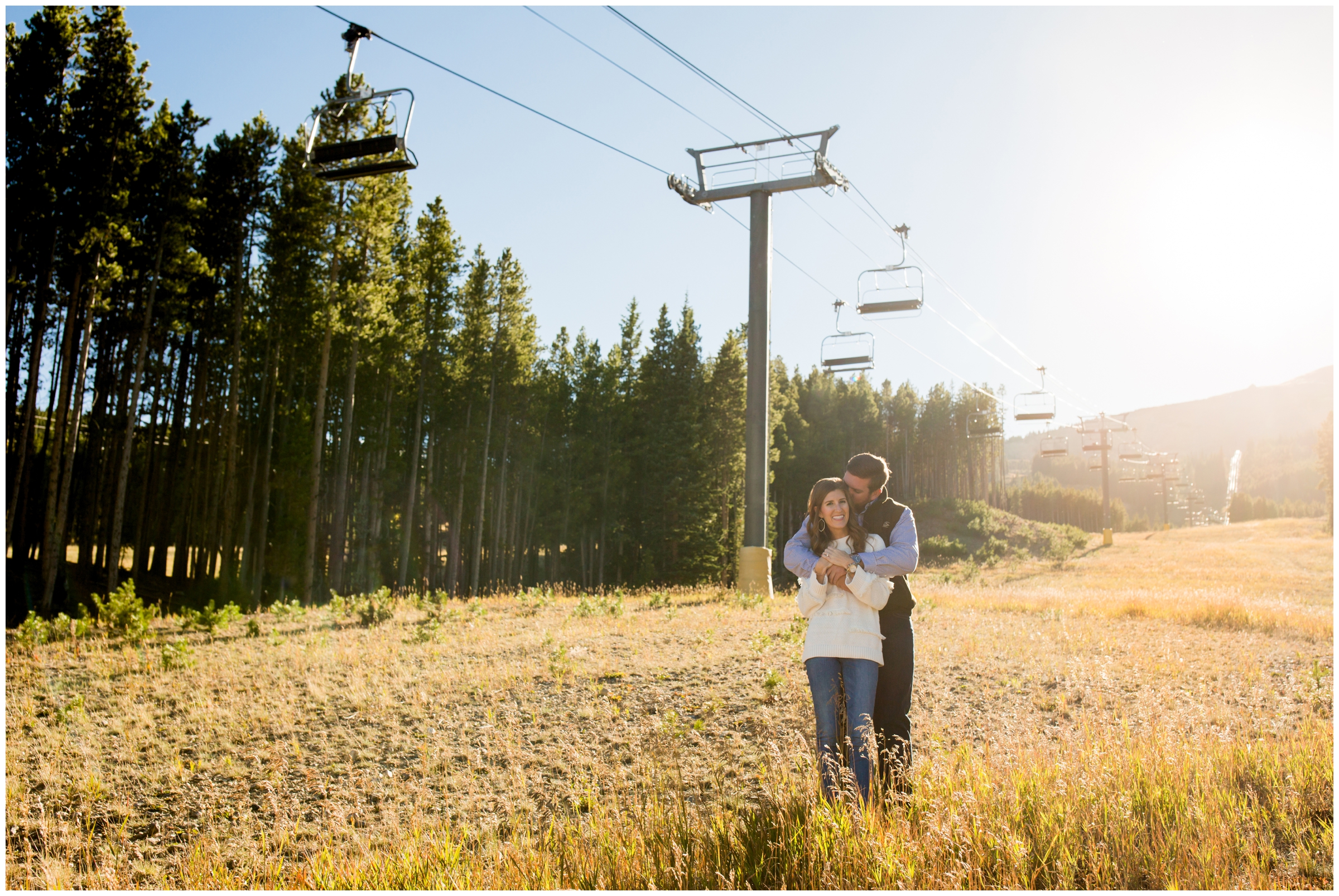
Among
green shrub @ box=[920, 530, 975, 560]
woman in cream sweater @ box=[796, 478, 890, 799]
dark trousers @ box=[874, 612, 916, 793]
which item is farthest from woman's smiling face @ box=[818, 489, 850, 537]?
green shrub @ box=[920, 530, 975, 560]

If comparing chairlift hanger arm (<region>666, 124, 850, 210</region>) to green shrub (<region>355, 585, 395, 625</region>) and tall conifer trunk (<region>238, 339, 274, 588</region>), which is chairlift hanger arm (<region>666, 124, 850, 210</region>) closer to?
green shrub (<region>355, 585, 395, 625</region>)

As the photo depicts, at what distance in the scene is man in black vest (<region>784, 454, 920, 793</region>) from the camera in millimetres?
4199

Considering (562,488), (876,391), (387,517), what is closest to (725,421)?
(562,488)

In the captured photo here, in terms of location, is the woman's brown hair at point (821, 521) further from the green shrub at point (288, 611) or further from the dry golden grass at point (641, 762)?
the green shrub at point (288, 611)

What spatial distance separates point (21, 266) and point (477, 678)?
18.2 meters

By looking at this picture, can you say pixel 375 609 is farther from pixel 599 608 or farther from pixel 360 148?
pixel 360 148

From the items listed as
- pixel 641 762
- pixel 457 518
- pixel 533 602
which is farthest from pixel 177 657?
pixel 457 518

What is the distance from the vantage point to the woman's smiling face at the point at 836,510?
4.43 m

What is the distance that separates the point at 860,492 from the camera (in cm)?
459

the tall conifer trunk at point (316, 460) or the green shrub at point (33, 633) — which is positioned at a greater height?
the tall conifer trunk at point (316, 460)

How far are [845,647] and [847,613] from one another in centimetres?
18

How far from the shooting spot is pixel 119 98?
17.8m

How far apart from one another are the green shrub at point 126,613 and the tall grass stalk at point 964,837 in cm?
898

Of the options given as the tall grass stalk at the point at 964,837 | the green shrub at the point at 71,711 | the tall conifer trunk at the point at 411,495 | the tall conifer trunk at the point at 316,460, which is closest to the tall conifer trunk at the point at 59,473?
the tall conifer trunk at the point at 316,460
